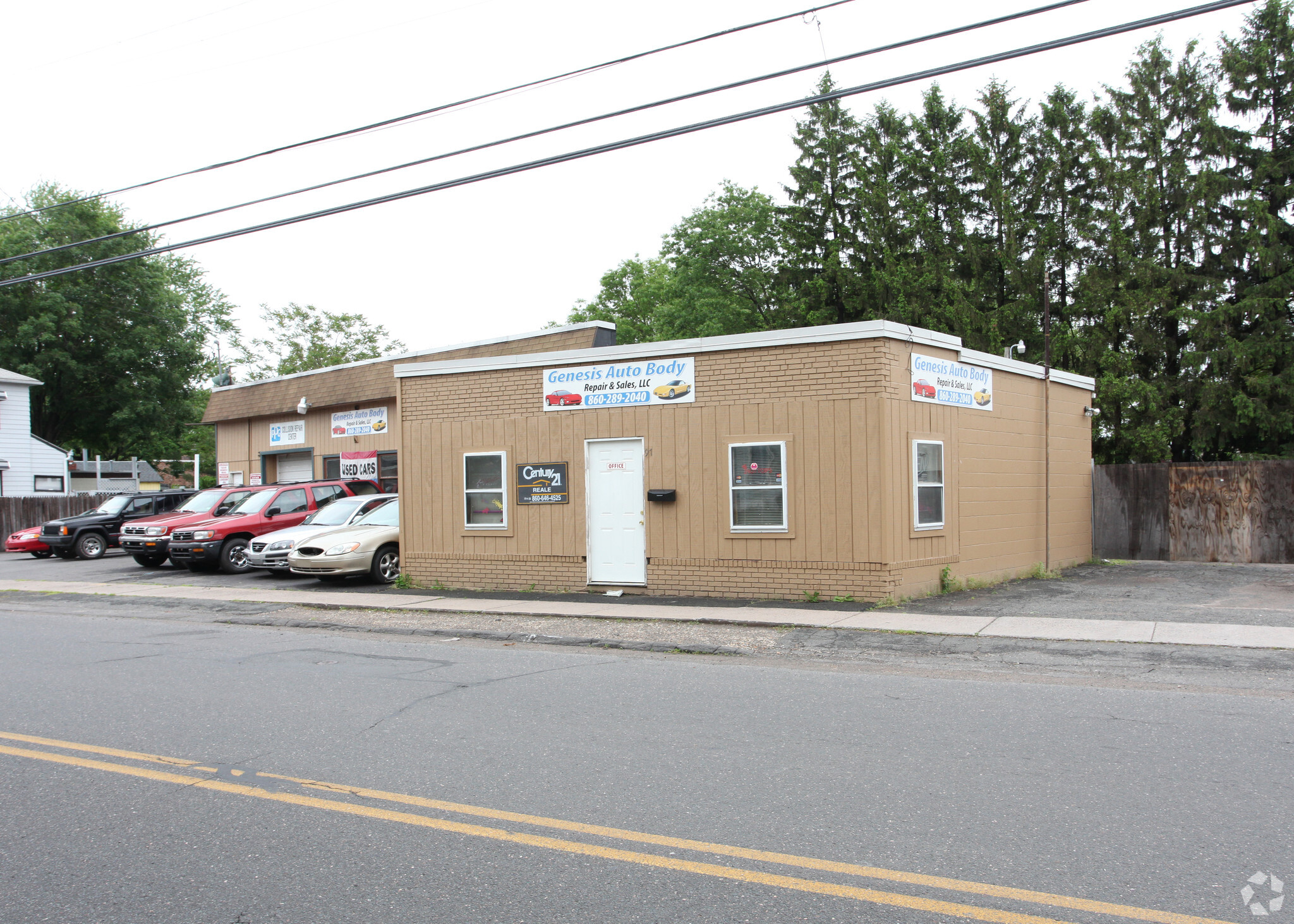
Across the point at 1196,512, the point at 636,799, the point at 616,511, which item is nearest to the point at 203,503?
the point at 616,511

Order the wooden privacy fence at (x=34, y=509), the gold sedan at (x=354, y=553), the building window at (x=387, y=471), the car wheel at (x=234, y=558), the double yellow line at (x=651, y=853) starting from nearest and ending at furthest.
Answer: the double yellow line at (x=651, y=853), the gold sedan at (x=354, y=553), the car wheel at (x=234, y=558), the building window at (x=387, y=471), the wooden privacy fence at (x=34, y=509)

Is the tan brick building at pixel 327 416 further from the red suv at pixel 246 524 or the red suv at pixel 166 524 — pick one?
the red suv at pixel 166 524

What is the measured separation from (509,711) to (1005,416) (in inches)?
431

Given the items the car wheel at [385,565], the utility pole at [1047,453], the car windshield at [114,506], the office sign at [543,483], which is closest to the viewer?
the office sign at [543,483]

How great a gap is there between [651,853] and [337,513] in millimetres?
14512

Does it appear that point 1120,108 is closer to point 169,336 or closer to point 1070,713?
point 1070,713

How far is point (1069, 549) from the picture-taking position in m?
17.4

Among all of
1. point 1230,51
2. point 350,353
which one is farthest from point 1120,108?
point 350,353

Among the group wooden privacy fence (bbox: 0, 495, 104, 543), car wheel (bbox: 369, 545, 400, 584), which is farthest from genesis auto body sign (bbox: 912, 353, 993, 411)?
wooden privacy fence (bbox: 0, 495, 104, 543)

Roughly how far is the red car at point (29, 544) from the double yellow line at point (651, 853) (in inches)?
920

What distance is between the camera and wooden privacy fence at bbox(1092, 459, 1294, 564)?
685 inches

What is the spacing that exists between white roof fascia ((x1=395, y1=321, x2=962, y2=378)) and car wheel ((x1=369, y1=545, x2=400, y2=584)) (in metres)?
3.14

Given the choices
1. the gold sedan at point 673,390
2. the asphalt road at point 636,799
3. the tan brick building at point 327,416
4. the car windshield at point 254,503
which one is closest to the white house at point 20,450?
the tan brick building at point 327,416

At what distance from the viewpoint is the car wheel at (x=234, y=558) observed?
1945cm
